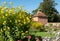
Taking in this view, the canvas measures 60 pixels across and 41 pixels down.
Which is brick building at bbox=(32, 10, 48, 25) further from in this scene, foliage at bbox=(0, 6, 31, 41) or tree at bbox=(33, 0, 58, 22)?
foliage at bbox=(0, 6, 31, 41)

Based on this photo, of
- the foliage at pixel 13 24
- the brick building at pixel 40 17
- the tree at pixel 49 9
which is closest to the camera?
the foliage at pixel 13 24

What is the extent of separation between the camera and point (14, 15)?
11.2m

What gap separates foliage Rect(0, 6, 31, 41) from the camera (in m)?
11.0

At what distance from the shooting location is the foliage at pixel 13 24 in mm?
11031

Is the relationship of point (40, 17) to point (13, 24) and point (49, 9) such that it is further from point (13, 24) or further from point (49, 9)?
point (13, 24)

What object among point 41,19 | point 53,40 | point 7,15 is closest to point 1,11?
point 7,15

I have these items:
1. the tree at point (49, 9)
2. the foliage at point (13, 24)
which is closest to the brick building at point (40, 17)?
the tree at point (49, 9)

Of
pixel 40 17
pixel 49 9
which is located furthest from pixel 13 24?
pixel 49 9

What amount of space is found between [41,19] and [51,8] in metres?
7.79

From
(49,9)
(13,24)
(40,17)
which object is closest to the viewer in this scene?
(13,24)

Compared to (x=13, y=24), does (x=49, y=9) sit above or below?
below

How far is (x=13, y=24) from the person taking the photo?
11211mm

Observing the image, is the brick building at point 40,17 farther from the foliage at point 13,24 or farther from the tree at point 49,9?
the foliage at point 13,24

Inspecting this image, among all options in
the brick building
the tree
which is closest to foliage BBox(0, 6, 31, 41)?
Result: the brick building
